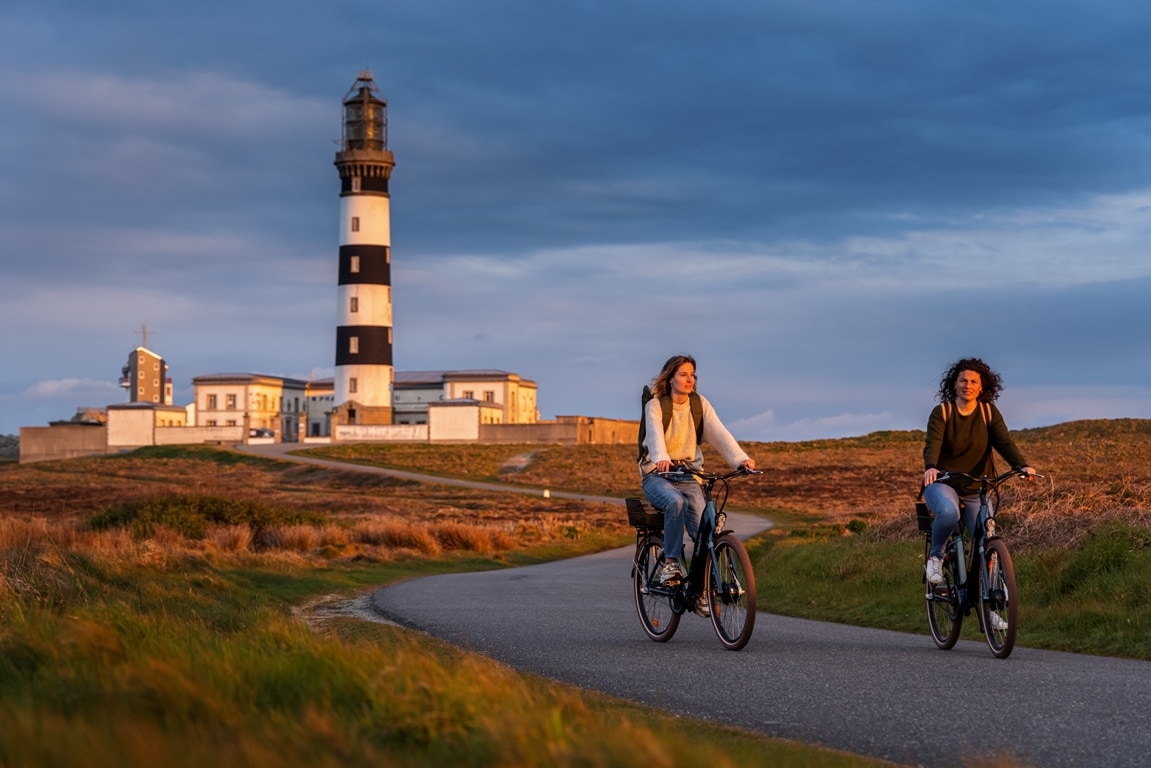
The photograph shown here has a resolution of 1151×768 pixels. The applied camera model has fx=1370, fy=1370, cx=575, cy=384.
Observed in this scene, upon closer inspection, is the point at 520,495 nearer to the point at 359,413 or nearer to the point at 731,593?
the point at 359,413

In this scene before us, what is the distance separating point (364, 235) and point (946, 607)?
81293mm

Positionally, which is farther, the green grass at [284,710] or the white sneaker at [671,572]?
the white sneaker at [671,572]

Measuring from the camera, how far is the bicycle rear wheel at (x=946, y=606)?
10.7m

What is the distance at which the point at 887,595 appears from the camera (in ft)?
53.1

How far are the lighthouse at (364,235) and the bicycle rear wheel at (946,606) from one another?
80.3 m

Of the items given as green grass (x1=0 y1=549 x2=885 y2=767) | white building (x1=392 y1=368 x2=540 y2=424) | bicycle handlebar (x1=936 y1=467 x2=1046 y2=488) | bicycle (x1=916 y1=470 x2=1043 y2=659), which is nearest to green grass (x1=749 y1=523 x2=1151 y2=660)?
bicycle (x1=916 y1=470 x2=1043 y2=659)

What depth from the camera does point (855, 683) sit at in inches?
348

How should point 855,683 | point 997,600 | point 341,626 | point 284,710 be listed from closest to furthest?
point 284,710 → point 855,683 → point 997,600 → point 341,626

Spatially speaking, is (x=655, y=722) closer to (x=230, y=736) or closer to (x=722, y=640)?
(x=230, y=736)

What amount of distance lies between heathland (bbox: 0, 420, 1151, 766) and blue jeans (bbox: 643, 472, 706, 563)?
2.07 meters

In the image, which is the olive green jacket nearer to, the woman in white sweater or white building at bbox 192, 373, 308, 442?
the woman in white sweater

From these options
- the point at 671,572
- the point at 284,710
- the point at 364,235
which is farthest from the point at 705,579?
the point at 364,235

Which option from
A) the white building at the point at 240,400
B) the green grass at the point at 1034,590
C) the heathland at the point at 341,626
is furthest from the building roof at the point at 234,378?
the green grass at the point at 1034,590

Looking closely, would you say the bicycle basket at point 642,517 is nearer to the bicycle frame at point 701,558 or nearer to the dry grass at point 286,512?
the bicycle frame at point 701,558
